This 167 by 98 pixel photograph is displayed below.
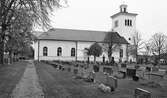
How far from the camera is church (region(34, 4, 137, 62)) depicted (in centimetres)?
4103

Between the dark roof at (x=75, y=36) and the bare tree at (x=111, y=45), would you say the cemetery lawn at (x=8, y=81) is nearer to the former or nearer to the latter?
the bare tree at (x=111, y=45)

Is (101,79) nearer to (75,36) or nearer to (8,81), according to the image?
(8,81)

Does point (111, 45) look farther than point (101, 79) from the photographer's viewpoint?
Yes

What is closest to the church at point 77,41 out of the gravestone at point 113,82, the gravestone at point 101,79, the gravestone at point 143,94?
the gravestone at point 101,79

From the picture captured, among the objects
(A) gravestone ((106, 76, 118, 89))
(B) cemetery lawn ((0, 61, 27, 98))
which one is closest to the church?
(B) cemetery lawn ((0, 61, 27, 98))

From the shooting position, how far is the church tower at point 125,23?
46688 millimetres

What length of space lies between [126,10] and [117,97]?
44.5 metres

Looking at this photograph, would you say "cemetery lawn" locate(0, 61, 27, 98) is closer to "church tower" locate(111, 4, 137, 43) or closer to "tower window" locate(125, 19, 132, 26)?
"church tower" locate(111, 4, 137, 43)

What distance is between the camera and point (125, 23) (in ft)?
155

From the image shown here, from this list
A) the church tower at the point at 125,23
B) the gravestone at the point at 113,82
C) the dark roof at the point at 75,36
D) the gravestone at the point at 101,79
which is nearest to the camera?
the gravestone at the point at 113,82

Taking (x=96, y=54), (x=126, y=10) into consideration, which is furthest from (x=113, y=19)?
(x=96, y=54)

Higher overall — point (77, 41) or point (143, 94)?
point (77, 41)

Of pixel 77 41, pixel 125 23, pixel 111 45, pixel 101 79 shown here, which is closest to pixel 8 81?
pixel 101 79

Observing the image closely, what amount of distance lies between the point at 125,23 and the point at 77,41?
14.2 m
